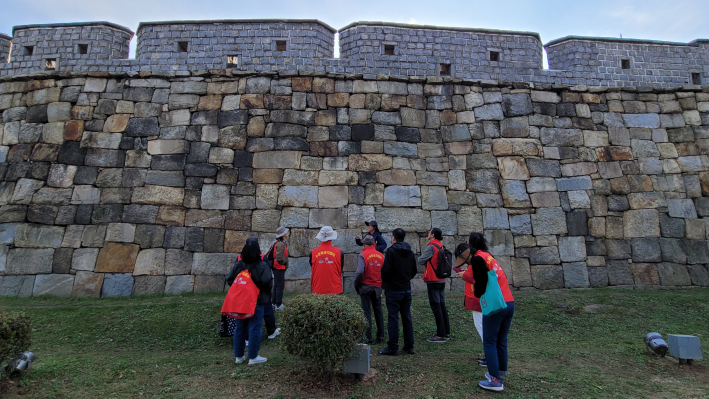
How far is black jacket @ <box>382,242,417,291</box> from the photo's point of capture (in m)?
5.44

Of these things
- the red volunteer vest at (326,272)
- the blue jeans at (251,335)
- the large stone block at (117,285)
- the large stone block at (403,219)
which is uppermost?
the large stone block at (403,219)

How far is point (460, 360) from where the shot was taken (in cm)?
520

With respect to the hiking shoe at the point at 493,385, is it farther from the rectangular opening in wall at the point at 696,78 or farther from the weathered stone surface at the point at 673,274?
the rectangular opening in wall at the point at 696,78

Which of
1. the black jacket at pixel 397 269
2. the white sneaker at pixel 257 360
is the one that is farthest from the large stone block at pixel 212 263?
the black jacket at pixel 397 269

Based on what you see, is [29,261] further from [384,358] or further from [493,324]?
[493,324]

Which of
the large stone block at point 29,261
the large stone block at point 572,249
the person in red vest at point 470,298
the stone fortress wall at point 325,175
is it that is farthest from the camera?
the large stone block at point 572,249

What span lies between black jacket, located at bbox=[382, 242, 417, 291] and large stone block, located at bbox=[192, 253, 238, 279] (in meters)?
4.33

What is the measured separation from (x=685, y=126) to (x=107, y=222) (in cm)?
1401

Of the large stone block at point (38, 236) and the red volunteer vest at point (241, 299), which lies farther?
the large stone block at point (38, 236)

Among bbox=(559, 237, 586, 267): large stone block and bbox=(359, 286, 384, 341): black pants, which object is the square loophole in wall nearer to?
bbox=(359, 286, 384, 341): black pants

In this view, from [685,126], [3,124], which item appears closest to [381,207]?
[685,126]

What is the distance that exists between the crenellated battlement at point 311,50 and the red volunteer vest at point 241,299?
25.3 feet

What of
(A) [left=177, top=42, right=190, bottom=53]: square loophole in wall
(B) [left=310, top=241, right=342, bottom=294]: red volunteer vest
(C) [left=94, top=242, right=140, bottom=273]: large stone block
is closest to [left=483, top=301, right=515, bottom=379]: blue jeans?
(B) [left=310, top=241, right=342, bottom=294]: red volunteer vest

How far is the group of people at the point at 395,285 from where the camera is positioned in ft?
14.2
